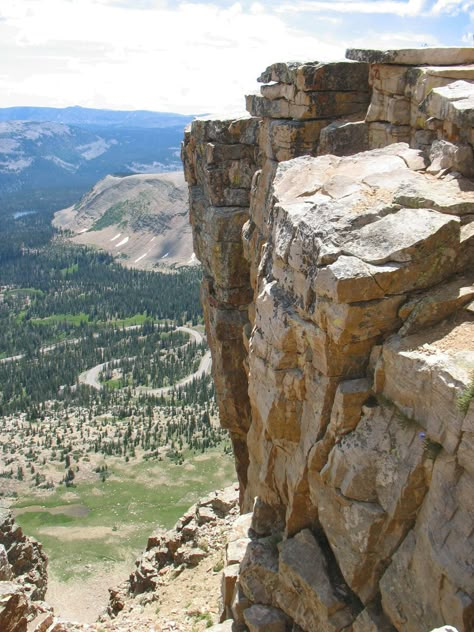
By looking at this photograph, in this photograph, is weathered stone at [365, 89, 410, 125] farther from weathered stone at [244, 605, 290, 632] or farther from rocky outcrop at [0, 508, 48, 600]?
rocky outcrop at [0, 508, 48, 600]

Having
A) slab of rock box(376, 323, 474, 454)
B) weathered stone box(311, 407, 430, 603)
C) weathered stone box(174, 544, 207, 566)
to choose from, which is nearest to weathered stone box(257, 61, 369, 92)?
slab of rock box(376, 323, 474, 454)

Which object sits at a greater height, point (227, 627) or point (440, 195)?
point (440, 195)

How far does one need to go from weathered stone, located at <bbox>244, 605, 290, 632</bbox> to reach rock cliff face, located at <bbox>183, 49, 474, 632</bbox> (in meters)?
0.05

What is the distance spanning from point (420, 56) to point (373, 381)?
42.5 ft

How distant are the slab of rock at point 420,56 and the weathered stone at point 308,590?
623 inches

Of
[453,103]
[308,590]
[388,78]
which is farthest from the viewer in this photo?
[388,78]

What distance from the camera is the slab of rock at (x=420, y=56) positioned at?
21.0m

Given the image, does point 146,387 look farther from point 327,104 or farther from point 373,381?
point 373,381

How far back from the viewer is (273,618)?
57.6ft

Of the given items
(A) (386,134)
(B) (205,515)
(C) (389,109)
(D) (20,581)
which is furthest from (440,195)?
(D) (20,581)

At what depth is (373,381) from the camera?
1516 cm

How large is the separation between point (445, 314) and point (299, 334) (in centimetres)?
398

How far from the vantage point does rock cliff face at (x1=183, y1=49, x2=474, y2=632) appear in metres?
13.0

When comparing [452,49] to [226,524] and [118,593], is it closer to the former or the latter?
[226,524]
